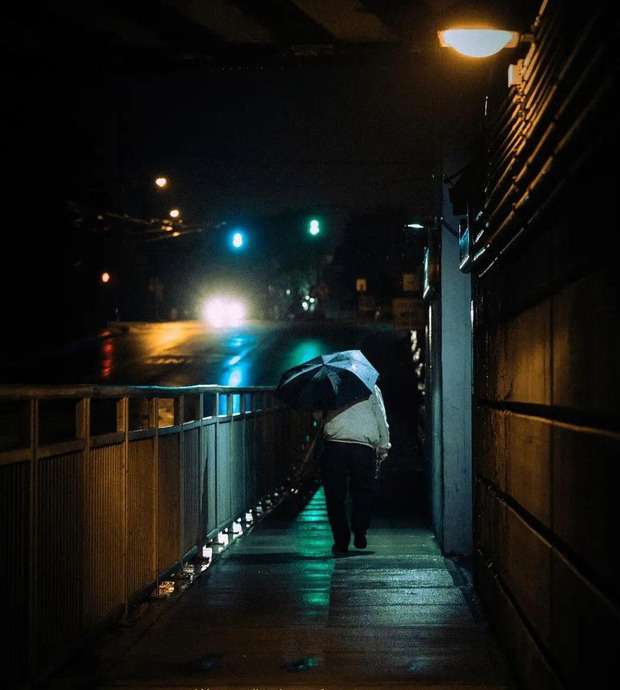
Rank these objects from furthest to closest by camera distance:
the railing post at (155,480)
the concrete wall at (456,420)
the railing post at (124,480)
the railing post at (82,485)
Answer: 1. the concrete wall at (456,420)
2. the railing post at (155,480)
3. the railing post at (124,480)
4. the railing post at (82,485)

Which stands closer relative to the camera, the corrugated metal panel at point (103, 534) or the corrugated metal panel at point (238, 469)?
the corrugated metal panel at point (103, 534)

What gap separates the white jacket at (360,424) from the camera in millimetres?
9283

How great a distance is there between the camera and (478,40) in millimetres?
4906

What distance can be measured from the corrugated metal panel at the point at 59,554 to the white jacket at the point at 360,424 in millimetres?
4475

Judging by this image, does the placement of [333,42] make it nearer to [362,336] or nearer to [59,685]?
[59,685]

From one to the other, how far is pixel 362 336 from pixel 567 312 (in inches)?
1577

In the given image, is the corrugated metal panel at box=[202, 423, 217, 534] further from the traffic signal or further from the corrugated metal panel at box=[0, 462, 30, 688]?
the traffic signal

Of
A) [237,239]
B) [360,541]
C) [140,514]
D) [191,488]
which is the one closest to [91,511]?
[140,514]

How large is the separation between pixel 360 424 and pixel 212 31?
15.3 ft

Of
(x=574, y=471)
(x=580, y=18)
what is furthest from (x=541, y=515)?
(x=580, y=18)

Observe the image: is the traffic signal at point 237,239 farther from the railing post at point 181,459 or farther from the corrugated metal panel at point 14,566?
the corrugated metal panel at point 14,566

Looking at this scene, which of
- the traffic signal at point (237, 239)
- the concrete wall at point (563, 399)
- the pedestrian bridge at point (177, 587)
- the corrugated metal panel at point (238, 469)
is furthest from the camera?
the traffic signal at point (237, 239)

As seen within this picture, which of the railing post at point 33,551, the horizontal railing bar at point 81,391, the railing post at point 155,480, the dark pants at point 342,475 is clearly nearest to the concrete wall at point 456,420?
the dark pants at point 342,475

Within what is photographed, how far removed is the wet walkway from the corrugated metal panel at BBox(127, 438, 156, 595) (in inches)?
12.0
